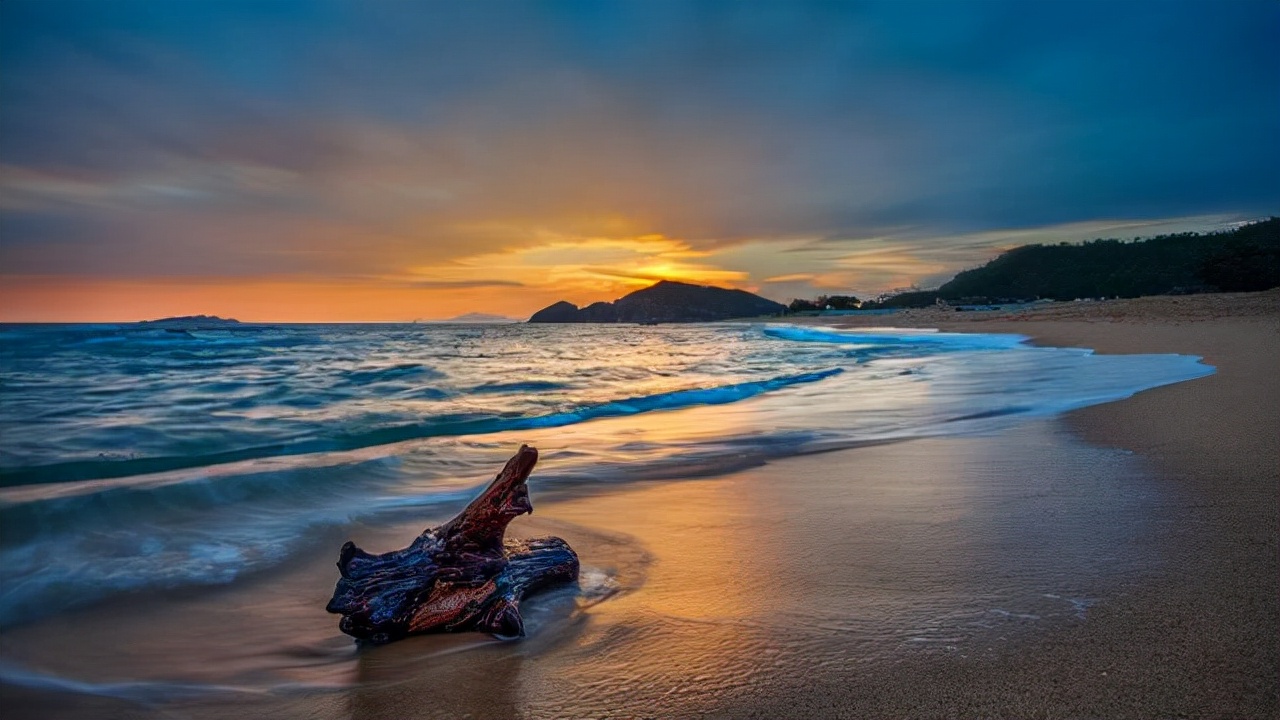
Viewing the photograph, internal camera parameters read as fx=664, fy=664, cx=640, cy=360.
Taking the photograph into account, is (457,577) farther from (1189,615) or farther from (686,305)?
(686,305)

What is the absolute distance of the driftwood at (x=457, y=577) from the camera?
2.75 m

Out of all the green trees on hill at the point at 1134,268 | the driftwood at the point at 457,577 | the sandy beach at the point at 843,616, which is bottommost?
the sandy beach at the point at 843,616

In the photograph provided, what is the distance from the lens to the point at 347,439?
27.7ft

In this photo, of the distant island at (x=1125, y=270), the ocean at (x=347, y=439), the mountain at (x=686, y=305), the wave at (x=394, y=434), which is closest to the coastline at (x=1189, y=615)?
the ocean at (x=347, y=439)

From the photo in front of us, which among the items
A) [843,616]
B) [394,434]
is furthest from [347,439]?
[843,616]

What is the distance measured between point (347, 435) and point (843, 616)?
7.56m

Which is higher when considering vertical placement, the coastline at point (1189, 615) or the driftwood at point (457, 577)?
the driftwood at point (457, 577)

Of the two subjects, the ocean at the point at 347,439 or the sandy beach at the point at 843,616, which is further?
the ocean at the point at 347,439

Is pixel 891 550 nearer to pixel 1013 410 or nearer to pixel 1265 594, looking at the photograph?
pixel 1265 594

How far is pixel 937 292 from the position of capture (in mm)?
91562

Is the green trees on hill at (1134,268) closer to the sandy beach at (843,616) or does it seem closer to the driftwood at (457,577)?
the sandy beach at (843,616)

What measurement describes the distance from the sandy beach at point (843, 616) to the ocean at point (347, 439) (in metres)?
0.33

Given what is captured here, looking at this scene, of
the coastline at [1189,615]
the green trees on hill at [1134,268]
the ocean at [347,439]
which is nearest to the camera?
the coastline at [1189,615]

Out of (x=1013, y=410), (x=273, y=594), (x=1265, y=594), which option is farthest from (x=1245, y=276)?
(x=273, y=594)
